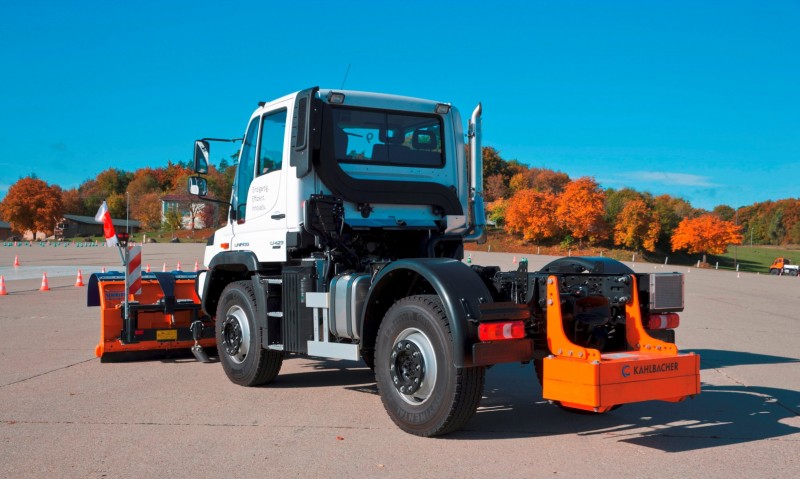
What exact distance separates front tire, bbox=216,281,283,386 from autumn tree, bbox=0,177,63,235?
124 metres

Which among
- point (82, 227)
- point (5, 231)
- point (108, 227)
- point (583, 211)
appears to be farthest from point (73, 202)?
point (108, 227)

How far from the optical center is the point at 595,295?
6074mm

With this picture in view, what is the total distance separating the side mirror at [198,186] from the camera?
341 inches

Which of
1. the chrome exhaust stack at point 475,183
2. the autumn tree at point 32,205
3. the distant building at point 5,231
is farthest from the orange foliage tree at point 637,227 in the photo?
the distant building at point 5,231

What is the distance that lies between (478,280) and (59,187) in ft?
440

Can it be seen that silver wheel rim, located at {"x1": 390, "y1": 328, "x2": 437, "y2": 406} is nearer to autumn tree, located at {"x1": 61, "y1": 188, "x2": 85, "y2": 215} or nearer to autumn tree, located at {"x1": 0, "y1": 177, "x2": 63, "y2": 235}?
autumn tree, located at {"x1": 0, "y1": 177, "x2": 63, "y2": 235}

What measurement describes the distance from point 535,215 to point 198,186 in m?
72.6

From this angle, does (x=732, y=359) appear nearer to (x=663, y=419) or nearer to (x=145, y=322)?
(x=663, y=419)

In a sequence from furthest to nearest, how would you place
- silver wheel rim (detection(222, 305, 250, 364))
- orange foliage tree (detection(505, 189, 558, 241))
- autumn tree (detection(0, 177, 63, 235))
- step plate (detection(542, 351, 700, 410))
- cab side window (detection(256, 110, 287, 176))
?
autumn tree (detection(0, 177, 63, 235)) < orange foliage tree (detection(505, 189, 558, 241)) < silver wheel rim (detection(222, 305, 250, 364)) < cab side window (detection(256, 110, 287, 176)) < step plate (detection(542, 351, 700, 410))

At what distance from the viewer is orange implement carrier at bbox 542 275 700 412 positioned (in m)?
5.19

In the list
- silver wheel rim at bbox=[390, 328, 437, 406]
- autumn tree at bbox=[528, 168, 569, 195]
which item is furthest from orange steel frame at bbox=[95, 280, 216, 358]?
autumn tree at bbox=[528, 168, 569, 195]

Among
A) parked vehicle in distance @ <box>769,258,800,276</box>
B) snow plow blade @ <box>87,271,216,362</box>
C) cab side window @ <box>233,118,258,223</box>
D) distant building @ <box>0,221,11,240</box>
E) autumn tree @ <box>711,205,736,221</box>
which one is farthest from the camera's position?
autumn tree @ <box>711,205,736,221</box>

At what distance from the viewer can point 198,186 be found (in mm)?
8711

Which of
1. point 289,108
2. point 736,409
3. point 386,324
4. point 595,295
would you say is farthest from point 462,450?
point 289,108
